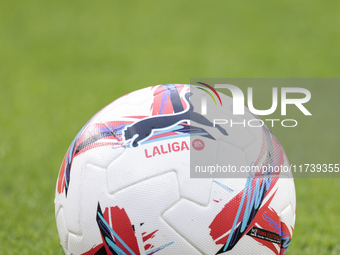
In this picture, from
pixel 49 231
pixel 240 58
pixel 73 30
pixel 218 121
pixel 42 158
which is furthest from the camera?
pixel 73 30

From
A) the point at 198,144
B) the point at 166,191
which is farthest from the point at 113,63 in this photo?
the point at 166,191

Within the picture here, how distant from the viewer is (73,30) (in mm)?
9711

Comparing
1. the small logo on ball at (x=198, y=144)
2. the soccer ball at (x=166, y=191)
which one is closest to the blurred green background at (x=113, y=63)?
the soccer ball at (x=166, y=191)

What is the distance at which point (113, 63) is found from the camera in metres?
7.94

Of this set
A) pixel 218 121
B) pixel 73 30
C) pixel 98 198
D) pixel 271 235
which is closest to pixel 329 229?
pixel 271 235

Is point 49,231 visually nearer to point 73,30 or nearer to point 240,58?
point 240,58

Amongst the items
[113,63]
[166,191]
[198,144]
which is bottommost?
[166,191]

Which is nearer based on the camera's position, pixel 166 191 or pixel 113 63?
pixel 166 191

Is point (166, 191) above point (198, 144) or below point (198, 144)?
below

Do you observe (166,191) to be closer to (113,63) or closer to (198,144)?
(198,144)

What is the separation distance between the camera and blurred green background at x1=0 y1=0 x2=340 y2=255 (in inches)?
144

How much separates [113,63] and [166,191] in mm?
6196

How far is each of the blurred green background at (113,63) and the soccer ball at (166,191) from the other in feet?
3.32

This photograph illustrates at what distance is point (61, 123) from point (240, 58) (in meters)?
4.26
